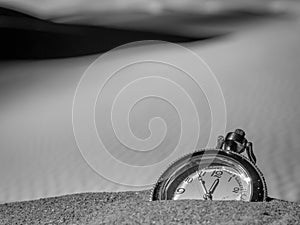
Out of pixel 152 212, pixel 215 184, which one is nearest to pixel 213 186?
pixel 215 184

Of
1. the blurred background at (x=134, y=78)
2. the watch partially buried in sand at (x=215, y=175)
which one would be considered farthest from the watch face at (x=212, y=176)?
the blurred background at (x=134, y=78)

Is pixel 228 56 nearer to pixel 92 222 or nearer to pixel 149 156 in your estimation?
pixel 149 156

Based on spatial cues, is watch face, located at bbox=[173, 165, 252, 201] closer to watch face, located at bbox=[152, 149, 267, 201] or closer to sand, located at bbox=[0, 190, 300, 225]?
watch face, located at bbox=[152, 149, 267, 201]

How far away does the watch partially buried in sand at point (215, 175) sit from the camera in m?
2.16

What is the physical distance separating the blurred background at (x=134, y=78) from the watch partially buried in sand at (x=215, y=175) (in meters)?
0.85

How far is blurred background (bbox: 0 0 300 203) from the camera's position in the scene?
11.8 feet

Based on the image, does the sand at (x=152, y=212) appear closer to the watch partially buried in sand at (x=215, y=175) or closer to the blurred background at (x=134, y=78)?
the watch partially buried in sand at (x=215, y=175)

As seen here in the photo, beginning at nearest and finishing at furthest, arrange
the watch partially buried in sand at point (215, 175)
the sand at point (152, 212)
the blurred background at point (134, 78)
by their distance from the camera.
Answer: the sand at point (152, 212)
the watch partially buried in sand at point (215, 175)
the blurred background at point (134, 78)

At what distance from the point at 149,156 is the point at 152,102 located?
95 centimetres

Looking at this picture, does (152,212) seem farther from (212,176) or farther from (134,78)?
(134,78)

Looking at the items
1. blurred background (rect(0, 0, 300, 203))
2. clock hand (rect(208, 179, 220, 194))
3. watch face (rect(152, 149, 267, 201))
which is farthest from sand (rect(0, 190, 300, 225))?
blurred background (rect(0, 0, 300, 203))

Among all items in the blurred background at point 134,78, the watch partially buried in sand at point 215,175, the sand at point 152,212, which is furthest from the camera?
the blurred background at point 134,78

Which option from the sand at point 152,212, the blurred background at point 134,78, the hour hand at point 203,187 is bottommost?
the sand at point 152,212

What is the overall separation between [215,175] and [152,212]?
304mm
